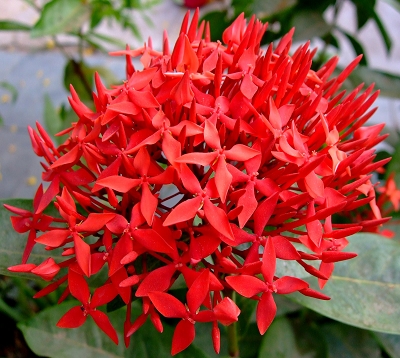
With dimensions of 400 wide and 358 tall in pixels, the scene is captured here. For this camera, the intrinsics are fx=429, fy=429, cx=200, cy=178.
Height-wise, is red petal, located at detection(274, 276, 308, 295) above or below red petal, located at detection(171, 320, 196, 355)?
above

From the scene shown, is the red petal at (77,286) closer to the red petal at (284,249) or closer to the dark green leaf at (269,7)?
the red petal at (284,249)

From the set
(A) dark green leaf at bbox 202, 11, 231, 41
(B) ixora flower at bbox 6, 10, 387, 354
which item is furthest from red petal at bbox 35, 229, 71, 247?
(A) dark green leaf at bbox 202, 11, 231, 41

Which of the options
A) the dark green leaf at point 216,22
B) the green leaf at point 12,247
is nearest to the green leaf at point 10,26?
the dark green leaf at point 216,22

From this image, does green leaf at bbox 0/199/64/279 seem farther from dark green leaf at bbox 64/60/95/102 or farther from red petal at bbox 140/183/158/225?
dark green leaf at bbox 64/60/95/102

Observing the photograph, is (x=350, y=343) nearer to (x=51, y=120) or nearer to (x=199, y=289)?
(x=199, y=289)

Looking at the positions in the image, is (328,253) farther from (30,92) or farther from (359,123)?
(30,92)

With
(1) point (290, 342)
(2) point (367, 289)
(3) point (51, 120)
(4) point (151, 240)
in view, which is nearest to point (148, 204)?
(4) point (151, 240)
